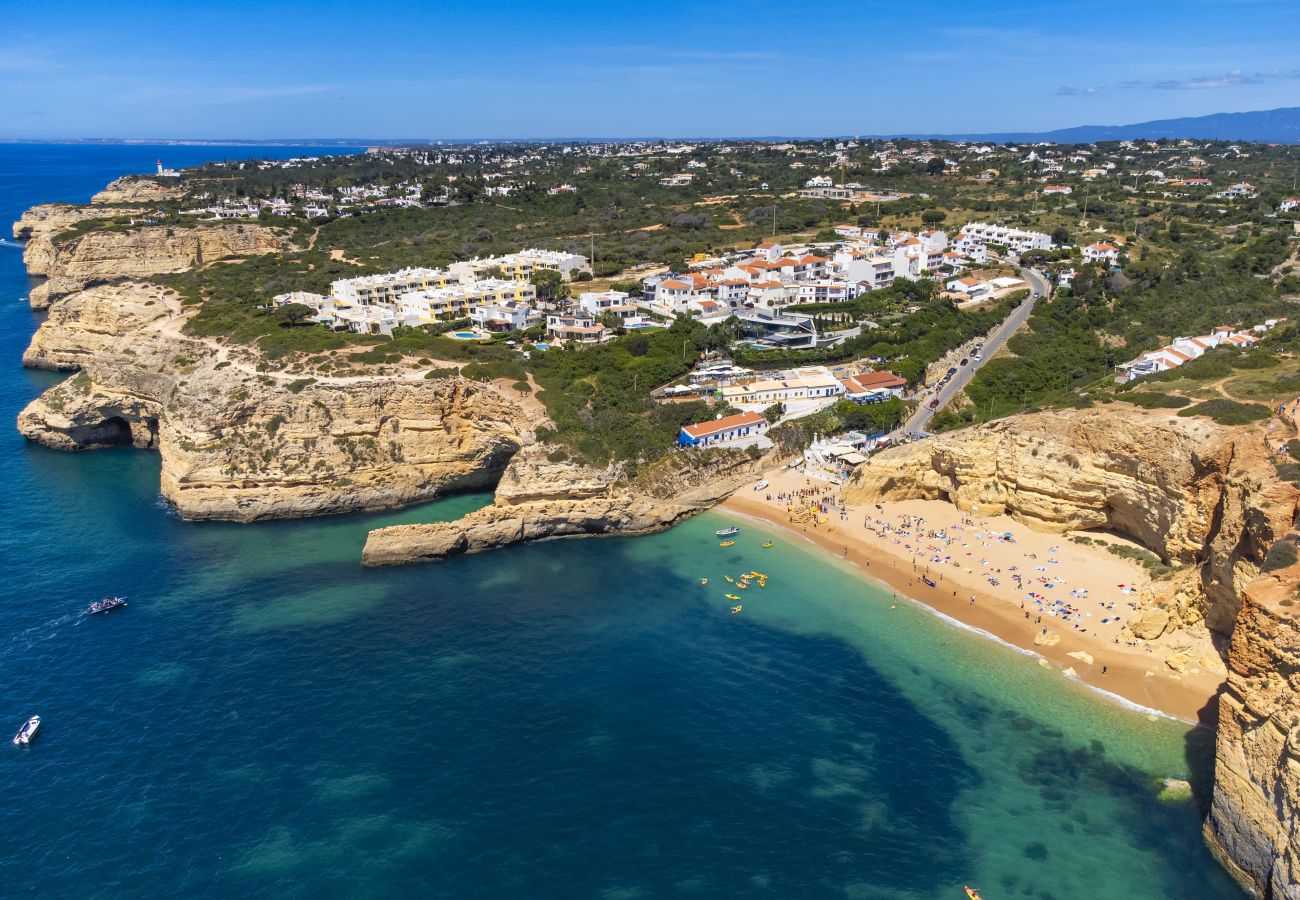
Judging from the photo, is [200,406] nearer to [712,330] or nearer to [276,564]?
[276,564]

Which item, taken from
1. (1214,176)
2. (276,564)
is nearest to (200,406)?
(276,564)

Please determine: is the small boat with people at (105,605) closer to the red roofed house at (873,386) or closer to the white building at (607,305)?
the white building at (607,305)

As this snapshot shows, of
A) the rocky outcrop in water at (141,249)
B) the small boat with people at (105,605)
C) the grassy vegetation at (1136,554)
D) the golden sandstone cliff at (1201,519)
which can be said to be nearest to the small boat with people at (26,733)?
the small boat with people at (105,605)

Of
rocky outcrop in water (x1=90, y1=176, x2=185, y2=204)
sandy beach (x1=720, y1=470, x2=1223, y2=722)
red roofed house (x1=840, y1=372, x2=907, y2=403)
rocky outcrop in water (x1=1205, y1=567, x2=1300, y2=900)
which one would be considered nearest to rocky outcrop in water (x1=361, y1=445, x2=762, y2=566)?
sandy beach (x1=720, y1=470, x2=1223, y2=722)

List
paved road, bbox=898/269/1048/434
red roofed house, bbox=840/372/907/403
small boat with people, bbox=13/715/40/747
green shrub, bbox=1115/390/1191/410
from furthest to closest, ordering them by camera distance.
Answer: red roofed house, bbox=840/372/907/403 < paved road, bbox=898/269/1048/434 < green shrub, bbox=1115/390/1191/410 < small boat with people, bbox=13/715/40/747

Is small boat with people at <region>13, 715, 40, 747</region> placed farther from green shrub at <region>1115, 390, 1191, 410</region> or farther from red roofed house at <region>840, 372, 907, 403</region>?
green shrub at <region>1115, 390, 1191, 410</region>

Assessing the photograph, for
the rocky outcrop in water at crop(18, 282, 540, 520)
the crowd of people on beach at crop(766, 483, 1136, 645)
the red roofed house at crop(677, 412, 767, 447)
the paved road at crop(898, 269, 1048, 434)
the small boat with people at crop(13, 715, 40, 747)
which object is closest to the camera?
the small boat with people at crop(13, 715, 40, 747)

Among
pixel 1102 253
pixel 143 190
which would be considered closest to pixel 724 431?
pixel 1102 253
